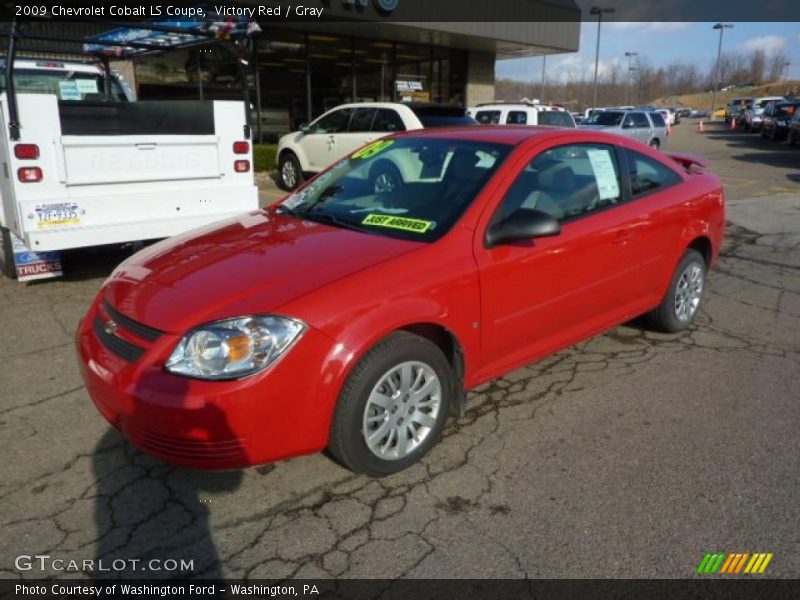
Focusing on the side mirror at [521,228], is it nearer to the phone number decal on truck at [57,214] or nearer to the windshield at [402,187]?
the windshield at [402,187]

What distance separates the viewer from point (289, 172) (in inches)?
506

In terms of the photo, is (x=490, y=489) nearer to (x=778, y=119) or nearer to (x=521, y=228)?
(x=521, y=228)

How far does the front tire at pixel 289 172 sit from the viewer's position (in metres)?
12.6

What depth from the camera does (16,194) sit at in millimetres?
5059

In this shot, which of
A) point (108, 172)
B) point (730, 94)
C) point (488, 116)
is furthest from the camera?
point (730, 94)

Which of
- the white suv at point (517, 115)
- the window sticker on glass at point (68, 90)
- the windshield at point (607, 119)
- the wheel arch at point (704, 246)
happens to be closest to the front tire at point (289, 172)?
the window sticker on glass at point (68, 90)

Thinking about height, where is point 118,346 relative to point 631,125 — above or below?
below

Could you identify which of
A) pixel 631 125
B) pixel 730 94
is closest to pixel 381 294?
pixel 631 125

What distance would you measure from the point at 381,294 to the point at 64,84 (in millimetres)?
7310

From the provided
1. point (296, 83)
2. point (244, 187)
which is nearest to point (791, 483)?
point (244, 187)

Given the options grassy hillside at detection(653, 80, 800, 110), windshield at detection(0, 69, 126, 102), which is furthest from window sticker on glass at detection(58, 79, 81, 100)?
grassy hillside at detection(653, 80, 800, 110)

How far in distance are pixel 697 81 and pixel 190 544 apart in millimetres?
150483

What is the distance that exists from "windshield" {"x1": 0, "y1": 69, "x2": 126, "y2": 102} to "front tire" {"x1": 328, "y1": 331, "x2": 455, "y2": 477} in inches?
268

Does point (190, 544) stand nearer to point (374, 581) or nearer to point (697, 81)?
point (374, 581)
